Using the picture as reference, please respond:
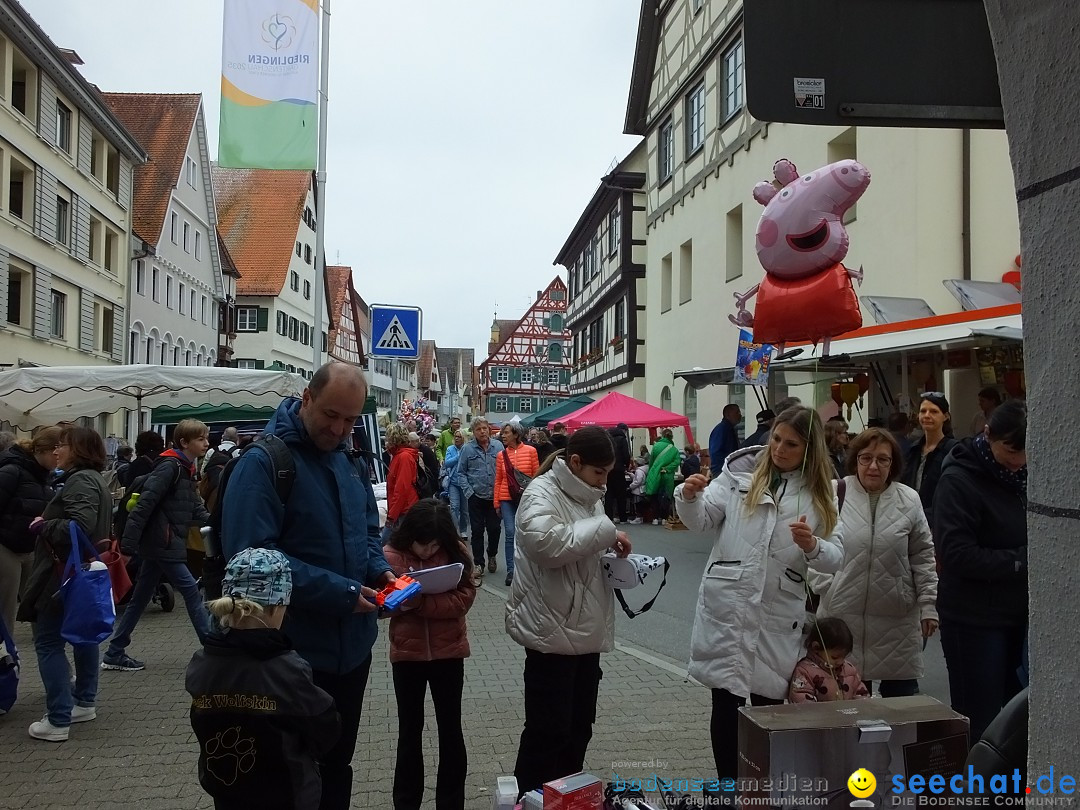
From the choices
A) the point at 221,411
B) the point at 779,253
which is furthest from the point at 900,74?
the point at 221,411

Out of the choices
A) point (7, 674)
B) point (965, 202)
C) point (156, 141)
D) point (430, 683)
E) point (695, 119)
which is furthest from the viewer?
point (156, 141)

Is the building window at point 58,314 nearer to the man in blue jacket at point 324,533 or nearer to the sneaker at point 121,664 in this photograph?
the sneaker at point 121,664

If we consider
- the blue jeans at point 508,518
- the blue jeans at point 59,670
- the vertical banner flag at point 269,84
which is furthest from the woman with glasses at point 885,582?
the vertical banner flag at point 269,84

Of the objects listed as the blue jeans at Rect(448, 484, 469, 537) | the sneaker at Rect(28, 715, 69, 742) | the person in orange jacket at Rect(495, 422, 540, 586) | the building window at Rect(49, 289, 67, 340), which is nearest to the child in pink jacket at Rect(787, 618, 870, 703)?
the sneaker at Rect(28, 715, 69, 742)

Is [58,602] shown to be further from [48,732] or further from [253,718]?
[253,718]

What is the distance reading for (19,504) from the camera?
5.56 metres

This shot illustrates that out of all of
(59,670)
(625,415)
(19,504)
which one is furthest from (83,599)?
(625,415)

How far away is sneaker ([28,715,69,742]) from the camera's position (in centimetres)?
489

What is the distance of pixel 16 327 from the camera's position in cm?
2192

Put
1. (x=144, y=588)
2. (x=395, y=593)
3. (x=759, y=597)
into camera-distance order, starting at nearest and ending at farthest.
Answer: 1. (x=395, y=593)
2. (x=759, y=597)
3. (x=144, y=588)

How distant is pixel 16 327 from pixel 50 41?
7746 millimetres

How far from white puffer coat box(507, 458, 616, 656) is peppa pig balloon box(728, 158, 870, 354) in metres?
1.39

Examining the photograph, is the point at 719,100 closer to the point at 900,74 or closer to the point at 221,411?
the point at 221,411

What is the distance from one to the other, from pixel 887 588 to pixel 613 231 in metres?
26.1
